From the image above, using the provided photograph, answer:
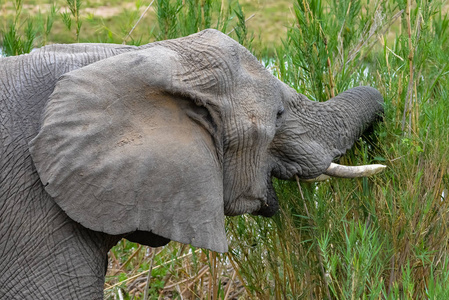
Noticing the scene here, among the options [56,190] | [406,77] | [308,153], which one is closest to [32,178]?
[56,190]

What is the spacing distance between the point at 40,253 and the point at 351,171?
1.20 meters

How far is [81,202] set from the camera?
2.46 m

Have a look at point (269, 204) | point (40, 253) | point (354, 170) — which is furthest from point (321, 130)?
point (40, 253)

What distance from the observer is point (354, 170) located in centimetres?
296

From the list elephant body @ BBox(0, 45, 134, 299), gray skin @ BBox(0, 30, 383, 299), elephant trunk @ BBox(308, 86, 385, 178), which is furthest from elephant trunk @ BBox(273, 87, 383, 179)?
elephant body @ BBox(0, 45, 134, 299)

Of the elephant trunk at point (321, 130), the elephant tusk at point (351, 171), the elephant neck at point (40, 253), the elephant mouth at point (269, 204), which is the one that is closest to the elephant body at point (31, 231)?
the elephant neck at point (40, 253)

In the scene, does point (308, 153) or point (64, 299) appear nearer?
point (64, 299)

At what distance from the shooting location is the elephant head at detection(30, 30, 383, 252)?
2.45m

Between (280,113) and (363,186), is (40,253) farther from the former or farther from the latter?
(363,186)

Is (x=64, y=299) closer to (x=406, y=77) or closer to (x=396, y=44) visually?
(x=406, y=77)

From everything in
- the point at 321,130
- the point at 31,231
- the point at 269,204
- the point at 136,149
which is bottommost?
the point at 269,204

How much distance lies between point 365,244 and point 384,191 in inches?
12.0

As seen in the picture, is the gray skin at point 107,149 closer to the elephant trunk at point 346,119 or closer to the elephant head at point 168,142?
the elephant head at point 168,142

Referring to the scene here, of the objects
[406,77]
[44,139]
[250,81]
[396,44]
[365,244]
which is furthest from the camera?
[396,44]
